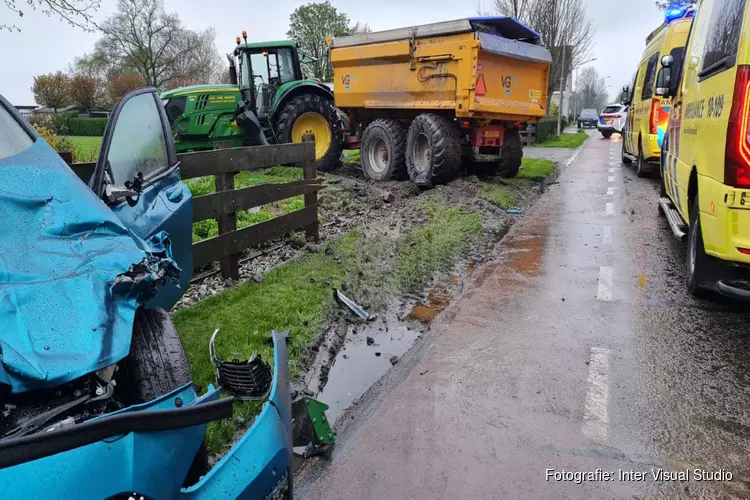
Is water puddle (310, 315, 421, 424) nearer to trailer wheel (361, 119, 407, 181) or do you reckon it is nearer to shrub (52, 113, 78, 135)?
trailer wheel (361, 119, 407, 181)

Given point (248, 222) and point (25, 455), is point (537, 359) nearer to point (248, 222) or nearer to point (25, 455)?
point (25, 455)

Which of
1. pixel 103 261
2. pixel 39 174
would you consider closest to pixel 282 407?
pixel 103 261

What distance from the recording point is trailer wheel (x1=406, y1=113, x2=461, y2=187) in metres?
10.3

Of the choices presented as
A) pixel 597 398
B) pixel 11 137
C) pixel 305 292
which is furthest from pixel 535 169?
pixel 11 137

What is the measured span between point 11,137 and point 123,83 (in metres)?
44.1

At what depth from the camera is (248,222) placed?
309 inches

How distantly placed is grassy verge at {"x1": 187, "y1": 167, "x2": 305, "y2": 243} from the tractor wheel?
34.9 inches

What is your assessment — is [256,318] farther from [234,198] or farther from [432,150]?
[432,150]

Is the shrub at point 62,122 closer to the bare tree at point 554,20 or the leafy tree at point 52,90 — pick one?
the leafy tree at point 52,90

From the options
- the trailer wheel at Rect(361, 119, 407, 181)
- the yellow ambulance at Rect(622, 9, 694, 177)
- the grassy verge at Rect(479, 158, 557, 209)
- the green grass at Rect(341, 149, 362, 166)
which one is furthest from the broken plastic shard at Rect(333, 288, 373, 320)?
the green grass at Rect(341, 149, 362, 166)

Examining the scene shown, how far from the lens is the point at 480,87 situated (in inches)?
391

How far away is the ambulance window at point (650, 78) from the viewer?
11.6 meters

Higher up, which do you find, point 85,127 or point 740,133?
point 740,133

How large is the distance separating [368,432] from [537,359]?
145 centimetres
